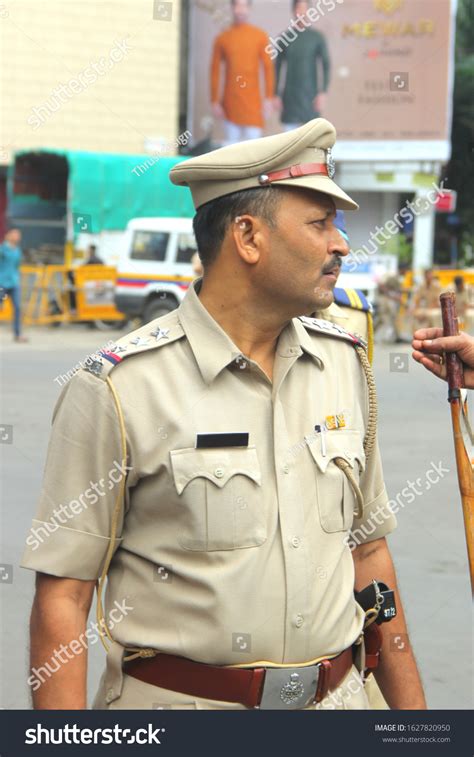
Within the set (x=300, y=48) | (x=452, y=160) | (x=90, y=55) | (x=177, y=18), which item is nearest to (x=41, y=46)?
(x=90, y=55)

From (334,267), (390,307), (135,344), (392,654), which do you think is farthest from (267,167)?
(390,307)

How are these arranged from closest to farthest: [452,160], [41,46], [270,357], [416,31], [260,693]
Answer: [260,693] < [270,357] < [41,46] < [416,31] < [452,160]

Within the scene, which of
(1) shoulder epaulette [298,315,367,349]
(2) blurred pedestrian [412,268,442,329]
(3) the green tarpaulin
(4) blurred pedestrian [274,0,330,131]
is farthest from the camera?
(4) blurred pedestrian [274,0,330,131]

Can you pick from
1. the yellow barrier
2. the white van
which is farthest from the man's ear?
the yellow barrier

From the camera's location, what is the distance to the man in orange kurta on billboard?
97.0ft

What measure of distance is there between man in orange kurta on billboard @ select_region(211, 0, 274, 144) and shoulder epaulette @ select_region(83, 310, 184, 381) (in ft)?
90.2

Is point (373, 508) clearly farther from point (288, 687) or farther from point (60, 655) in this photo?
point (60, 655)

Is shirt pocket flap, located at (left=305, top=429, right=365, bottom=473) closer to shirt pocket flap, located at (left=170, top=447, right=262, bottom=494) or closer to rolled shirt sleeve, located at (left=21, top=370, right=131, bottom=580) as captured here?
shirt pocket flap, located at (left=170, top=447, right=262, bottom=494)

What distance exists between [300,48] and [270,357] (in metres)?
28.7

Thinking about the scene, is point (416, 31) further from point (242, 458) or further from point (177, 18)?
point (242, 458)

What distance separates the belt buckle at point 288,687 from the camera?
218cm

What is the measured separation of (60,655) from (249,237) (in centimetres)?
83

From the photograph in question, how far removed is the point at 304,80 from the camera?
2964 centimetres

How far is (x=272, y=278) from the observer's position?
2303 millimetres
